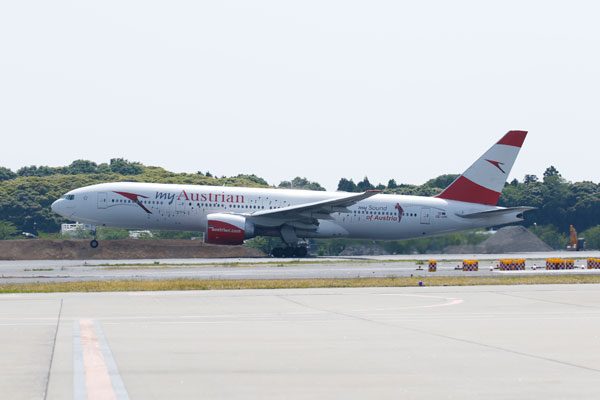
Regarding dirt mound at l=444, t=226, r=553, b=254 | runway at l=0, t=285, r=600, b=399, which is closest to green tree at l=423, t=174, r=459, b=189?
dirt mound at l=444, t=226, r=553, b=254

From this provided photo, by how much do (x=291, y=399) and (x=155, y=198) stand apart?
44.2m

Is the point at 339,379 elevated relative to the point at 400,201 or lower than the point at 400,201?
lower

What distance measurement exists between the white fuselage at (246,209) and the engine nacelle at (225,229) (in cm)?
100

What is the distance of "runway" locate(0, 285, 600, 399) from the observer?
1037 cm

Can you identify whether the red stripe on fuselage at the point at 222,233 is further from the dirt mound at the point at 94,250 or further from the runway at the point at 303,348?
the runway at the point at 303,348

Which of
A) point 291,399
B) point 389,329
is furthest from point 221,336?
point 291,399

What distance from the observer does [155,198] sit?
2093 inches

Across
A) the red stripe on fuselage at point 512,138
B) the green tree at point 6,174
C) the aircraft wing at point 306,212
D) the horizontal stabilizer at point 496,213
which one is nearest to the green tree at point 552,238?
the horizontal stabilizer at point 496,213

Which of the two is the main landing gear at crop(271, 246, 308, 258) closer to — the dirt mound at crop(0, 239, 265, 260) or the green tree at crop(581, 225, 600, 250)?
the dirt mound at crop(0, 239, 265, 260)

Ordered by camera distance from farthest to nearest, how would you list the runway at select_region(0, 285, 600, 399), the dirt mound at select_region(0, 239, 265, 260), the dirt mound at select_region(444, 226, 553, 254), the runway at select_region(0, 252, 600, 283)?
the dirt mound at select_region(444, 226, 553, 254)
the dirt mound at select_region(0, 239, 265, 260)
the runway at select_region(0, 252, 600, 283)
the runway at select_region(0, 285, 600, 399)

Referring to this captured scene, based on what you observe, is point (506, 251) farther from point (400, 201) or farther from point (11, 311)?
point (11, 311)

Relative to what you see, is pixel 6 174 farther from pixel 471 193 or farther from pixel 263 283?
pixel 263 283

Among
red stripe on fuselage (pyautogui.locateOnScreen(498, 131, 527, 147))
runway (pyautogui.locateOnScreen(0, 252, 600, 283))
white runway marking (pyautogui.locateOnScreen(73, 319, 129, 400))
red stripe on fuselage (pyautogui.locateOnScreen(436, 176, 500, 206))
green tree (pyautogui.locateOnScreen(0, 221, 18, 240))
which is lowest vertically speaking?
white runway marking (pyautogui.locateOnScreen(73, 319, 129, 400))

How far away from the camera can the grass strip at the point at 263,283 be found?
2844 cm
